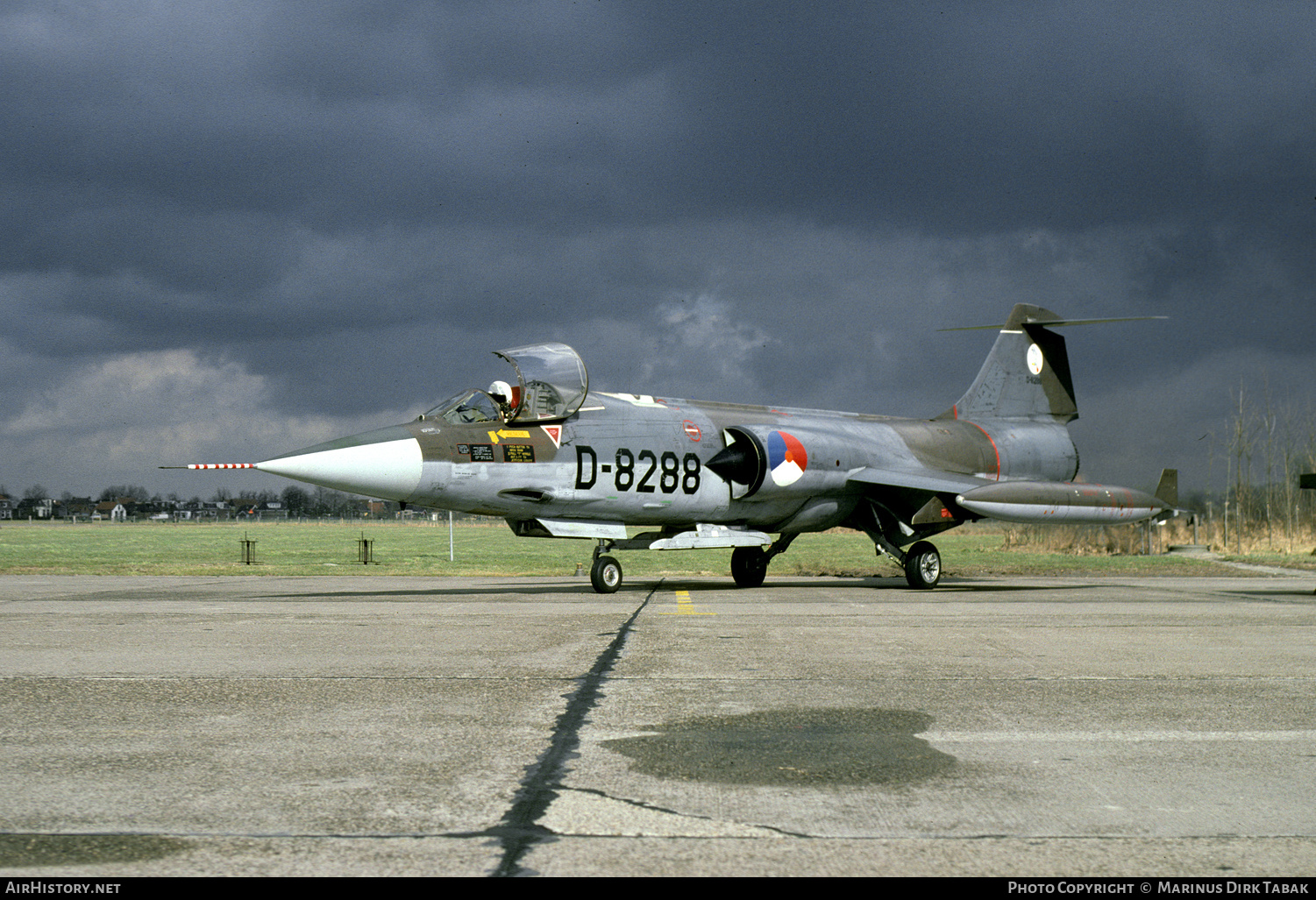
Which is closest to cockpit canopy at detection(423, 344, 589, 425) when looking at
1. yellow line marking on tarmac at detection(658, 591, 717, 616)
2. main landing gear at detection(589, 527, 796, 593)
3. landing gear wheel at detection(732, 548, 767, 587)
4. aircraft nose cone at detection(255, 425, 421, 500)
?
aircraft nose cone at detection(255, 425, 421, 500)

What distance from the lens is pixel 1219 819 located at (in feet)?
13.1

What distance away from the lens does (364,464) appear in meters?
15.2

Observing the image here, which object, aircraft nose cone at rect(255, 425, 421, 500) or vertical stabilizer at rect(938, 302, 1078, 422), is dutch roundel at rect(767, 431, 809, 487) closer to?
aircraft nose cone at rect(255, 425, 421, 500)

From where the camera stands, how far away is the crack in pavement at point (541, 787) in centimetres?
358

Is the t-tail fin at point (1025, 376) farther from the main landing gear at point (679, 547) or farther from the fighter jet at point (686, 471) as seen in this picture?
the main landing gear at point (679, 547)

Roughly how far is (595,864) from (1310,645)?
857 cm

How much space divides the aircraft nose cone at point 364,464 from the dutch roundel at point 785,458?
21.1 ft

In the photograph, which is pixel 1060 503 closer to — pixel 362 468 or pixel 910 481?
pixel 910 481

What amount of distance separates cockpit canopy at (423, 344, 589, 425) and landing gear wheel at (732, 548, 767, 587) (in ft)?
16.8

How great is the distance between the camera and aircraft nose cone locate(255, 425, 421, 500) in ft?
48.9

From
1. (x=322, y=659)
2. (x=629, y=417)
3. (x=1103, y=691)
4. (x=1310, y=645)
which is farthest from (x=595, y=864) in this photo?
(x=629, y=417)
